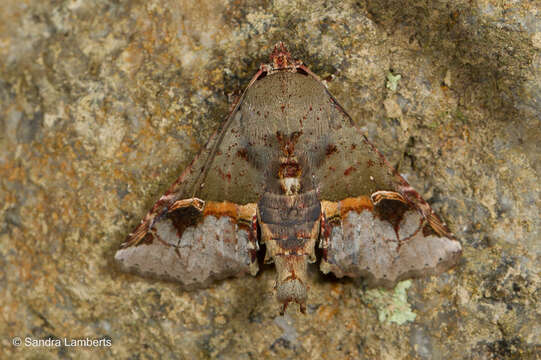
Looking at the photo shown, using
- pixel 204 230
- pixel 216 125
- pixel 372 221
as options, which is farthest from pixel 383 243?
pixel 216 125

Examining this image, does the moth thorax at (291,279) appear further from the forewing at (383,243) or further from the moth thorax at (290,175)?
the moth thorax at (290,175)

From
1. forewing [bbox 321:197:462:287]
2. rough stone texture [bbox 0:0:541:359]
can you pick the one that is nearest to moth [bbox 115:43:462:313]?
forewing [bbox 321:197:462:287]

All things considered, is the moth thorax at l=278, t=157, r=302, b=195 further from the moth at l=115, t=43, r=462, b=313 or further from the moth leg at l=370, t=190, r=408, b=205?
the moth leg at l=370, t=190, r=408, b=205

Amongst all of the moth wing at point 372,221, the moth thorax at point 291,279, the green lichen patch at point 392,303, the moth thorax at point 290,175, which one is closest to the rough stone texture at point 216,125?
the green lichen patch at point 392,303

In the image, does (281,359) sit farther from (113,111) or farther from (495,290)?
(113,111)

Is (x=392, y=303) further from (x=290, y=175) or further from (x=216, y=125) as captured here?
(x=216, y=125)

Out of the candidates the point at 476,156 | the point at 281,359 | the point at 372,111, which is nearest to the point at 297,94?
the point at 372,111

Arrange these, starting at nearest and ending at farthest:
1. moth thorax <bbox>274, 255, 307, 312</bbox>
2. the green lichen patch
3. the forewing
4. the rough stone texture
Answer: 1. moth thorax <bbox>274, 255, 307, 312</bbox>
2. the forewing
3. the rough stone texture
4. the green lichen patch
